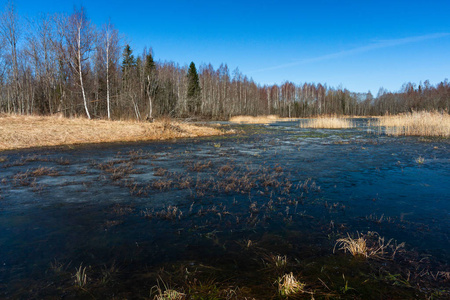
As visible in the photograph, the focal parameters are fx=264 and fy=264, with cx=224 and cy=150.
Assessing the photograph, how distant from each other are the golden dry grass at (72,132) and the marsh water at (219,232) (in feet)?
27.5

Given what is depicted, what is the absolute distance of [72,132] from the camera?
58.1 feet

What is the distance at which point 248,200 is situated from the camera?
5.89 metres

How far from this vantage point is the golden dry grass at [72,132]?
15.5m

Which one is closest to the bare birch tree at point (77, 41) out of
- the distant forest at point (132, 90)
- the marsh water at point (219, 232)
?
the distant forest at point (132, 90)

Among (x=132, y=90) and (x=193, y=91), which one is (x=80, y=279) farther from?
(x=193, y=91)

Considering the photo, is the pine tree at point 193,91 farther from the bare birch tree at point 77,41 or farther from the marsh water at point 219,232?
the marsh water at point 219,232

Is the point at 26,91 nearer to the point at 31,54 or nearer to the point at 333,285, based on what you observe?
the point at 31,54

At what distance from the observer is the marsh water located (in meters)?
2.88

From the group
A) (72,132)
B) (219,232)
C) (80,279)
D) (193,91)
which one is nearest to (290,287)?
(219,232)

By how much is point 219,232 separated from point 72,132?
17037 millimetres

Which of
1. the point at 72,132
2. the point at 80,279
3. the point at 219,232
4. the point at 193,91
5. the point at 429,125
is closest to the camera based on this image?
the point at 80,279

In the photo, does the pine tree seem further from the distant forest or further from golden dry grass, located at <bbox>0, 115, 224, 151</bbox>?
golden dry grass, located at <bbox>0, 115, 224, 151</bbox>

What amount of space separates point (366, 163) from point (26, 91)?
41781mm

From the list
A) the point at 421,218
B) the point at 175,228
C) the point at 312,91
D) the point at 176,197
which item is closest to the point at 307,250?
the point at 175,228
